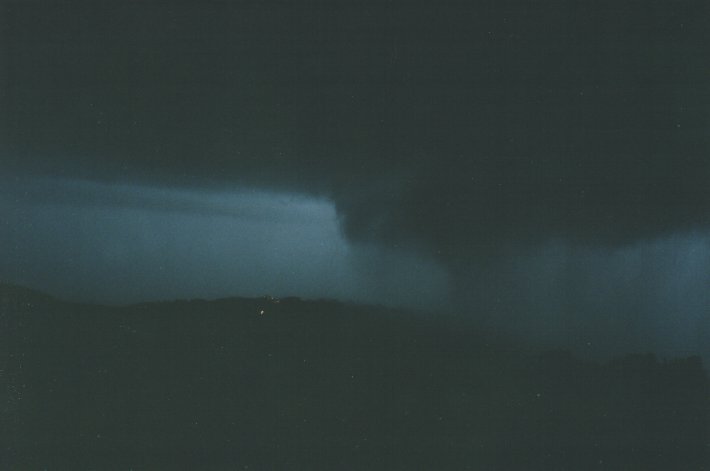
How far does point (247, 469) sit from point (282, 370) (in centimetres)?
24

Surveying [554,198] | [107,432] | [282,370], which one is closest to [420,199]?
[554,198]

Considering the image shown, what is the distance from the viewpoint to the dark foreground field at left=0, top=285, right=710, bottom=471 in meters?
1.11

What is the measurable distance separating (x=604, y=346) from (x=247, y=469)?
0.85 metres

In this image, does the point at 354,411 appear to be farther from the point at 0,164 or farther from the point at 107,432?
the point at 0,164

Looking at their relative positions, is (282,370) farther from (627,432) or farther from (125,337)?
(627,432)

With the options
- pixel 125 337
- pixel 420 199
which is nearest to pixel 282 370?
pixel 125 337

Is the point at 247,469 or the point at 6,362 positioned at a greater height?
the point at 6,362

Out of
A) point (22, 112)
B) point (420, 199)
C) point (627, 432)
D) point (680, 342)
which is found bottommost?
point (627, 432)

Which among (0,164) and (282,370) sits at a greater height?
(0,164)

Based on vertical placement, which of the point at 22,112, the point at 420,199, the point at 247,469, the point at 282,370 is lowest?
the point at 247,469

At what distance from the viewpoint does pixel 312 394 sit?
3.69 ft

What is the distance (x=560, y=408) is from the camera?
111 cm

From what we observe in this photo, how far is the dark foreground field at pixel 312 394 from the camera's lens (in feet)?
3.65

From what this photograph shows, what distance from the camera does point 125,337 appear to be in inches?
44.6
